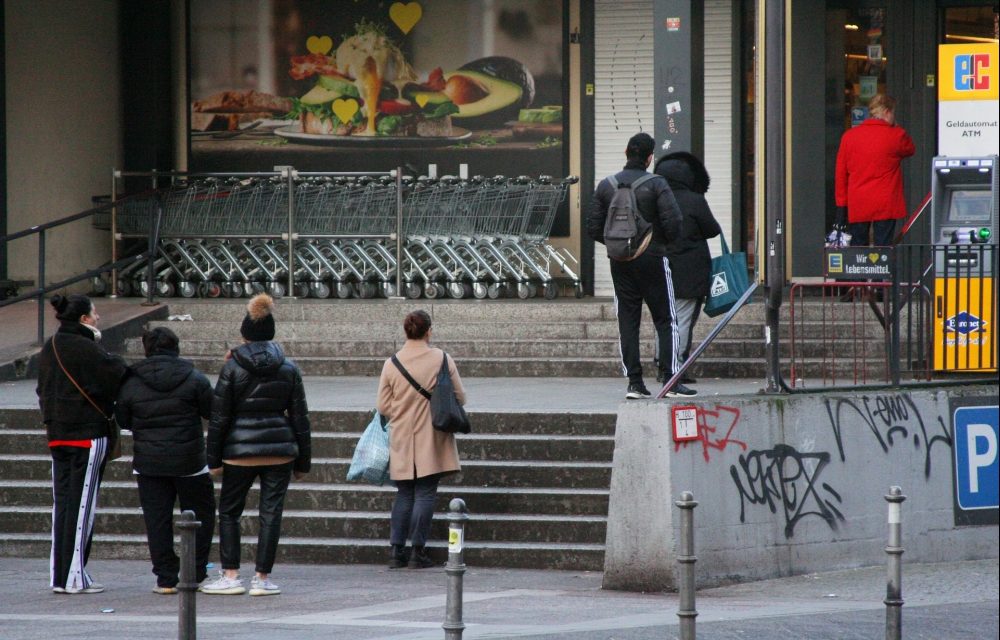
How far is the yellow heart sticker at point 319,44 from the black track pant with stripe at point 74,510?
9.75 m

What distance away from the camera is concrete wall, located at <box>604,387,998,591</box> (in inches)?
374

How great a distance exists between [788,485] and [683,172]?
3.15 metres

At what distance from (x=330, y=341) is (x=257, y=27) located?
219 inches

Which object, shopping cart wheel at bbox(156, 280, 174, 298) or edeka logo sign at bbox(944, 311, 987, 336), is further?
shopping cart wheel at bbox(156, 280, 174, 298)

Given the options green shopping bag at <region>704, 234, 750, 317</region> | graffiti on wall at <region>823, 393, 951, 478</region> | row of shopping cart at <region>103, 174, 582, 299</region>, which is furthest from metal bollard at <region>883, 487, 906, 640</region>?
row of shopping cart at <region>103, 174, 582, 299</region>

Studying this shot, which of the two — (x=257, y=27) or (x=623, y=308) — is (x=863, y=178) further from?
(x=257, y=27)

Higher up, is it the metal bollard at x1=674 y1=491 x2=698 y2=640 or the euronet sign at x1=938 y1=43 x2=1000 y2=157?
the euronet sign at x1=938 y1=43 x2=1000 y2=157

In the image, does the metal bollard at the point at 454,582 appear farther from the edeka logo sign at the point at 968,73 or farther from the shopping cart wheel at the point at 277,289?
the shopping cart wheel at the point at 277,289

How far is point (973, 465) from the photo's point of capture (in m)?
10.9

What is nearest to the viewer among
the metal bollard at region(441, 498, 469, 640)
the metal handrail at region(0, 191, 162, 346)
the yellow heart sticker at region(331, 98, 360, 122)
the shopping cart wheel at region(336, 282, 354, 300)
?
the metal bollard at region(441, 498, 469, 640)

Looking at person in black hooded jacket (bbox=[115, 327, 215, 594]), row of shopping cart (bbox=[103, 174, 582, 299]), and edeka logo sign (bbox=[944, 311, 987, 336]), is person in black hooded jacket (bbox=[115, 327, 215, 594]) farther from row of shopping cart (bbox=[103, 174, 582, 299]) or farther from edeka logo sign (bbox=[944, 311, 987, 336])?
row of shopping cart (bbox=[103, 174, 582, 299])

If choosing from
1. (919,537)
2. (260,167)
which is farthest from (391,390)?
(260,167)

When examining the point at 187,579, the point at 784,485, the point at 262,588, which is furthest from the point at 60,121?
the point at 187,579

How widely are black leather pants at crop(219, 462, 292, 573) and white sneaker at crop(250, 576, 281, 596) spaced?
Result: 0.28ft
